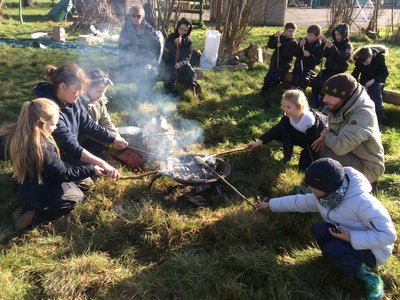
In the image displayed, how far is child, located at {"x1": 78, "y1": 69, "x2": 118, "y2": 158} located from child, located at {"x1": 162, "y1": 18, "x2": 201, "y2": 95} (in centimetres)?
239

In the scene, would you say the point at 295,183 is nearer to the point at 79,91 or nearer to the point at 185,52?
the point at 79,91

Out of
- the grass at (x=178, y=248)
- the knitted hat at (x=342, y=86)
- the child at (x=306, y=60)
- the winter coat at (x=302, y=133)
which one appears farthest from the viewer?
the child at (x=306, y=60)

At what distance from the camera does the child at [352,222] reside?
255cm

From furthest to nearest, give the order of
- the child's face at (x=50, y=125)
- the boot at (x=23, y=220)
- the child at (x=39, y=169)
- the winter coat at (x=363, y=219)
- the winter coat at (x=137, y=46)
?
1. the winter coat at (x=137, y=46)
2. the boot at (x=23, y=220)
3. the child's face at (x=50, y=125)
4. the child at (x=39, y=169)
5. the winter coat at (x=363, y=219)

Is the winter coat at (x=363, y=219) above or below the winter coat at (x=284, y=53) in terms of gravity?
below

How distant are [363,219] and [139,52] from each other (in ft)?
17.6

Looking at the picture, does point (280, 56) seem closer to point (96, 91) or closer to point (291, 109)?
point (291, 109)

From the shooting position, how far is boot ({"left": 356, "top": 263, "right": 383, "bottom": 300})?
104 inches

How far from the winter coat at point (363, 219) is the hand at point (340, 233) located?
38 mm

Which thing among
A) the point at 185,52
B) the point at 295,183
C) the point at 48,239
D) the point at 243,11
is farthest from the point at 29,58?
the point at 295,183

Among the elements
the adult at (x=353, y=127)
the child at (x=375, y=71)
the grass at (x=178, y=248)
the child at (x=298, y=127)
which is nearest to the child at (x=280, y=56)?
the child at (x=375, y=71)

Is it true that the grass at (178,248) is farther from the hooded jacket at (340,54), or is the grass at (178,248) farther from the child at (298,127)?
the hooded jacket at (340,54)

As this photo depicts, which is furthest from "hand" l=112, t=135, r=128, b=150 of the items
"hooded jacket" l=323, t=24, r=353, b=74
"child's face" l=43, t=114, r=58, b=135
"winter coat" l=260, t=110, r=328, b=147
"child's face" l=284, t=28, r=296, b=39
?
"child's face" l=284, t=28, r=296, b=39

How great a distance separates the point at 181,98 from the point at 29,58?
3.84 metres
